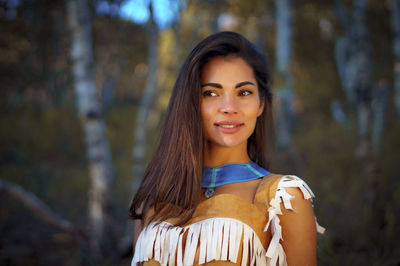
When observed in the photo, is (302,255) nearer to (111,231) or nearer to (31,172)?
(111,231)

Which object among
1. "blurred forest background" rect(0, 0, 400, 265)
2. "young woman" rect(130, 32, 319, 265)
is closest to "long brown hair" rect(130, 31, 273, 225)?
"young woman" rect(130, 32, 319, 265)

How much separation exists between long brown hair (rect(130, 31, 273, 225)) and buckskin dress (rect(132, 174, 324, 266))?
0.11m

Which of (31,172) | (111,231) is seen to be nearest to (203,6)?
(31,172)

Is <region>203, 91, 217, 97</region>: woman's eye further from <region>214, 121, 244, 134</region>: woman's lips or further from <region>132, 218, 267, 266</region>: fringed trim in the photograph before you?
<region>132, 218, 267, 266</region>: fringed trim

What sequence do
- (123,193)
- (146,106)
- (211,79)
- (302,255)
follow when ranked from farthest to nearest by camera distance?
(123,193)
(146,106)
(211,79)
(302,255)

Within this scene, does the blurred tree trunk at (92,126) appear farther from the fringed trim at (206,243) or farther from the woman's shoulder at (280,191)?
the woman's shoulder at (280,191)

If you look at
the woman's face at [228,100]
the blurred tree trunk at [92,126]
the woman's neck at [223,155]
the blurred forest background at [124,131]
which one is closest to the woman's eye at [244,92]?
the woman's face at [228,100]

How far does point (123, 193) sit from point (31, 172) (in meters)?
2.70

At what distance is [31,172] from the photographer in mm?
8211

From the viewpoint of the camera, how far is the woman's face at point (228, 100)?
67.2 inches

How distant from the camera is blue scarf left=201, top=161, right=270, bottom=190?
174cm

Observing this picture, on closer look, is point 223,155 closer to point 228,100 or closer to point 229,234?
point 228,100

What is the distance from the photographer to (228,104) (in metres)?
1.68

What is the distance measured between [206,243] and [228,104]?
30.0 inches
